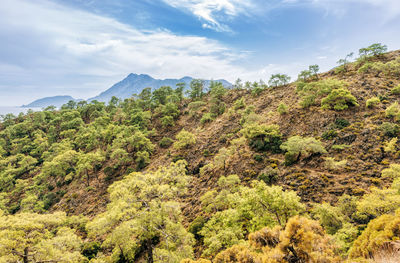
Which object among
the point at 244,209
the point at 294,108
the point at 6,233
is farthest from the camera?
the point at 294,108

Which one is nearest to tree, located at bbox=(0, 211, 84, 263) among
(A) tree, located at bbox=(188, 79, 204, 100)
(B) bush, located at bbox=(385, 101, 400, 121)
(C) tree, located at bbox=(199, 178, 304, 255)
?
(C) tree, located at bbox=(199, 178, 304, 255)

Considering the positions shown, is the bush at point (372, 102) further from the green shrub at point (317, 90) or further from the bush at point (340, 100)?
the green shrub at point (317, 90)

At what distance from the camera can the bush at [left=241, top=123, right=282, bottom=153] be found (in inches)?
1195

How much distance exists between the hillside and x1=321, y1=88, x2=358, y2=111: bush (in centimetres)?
20

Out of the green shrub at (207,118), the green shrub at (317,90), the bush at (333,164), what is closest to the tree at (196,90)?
the green shrub at (207,118)

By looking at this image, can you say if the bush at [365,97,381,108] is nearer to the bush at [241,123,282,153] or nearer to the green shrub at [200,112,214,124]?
the bush at [241,123,282,153]

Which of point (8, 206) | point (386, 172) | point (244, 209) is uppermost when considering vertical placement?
point (386, 172)

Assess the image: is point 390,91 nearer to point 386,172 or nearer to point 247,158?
point 386,172

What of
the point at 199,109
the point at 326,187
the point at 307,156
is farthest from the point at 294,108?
the point at 199,109

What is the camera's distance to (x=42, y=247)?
511 inches

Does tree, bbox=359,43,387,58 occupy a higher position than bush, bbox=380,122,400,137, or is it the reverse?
tree, bbox=359,43,387,58

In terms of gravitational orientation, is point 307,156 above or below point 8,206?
above

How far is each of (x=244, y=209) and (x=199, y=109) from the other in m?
46.0

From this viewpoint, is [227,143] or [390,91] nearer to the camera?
[390,91]
